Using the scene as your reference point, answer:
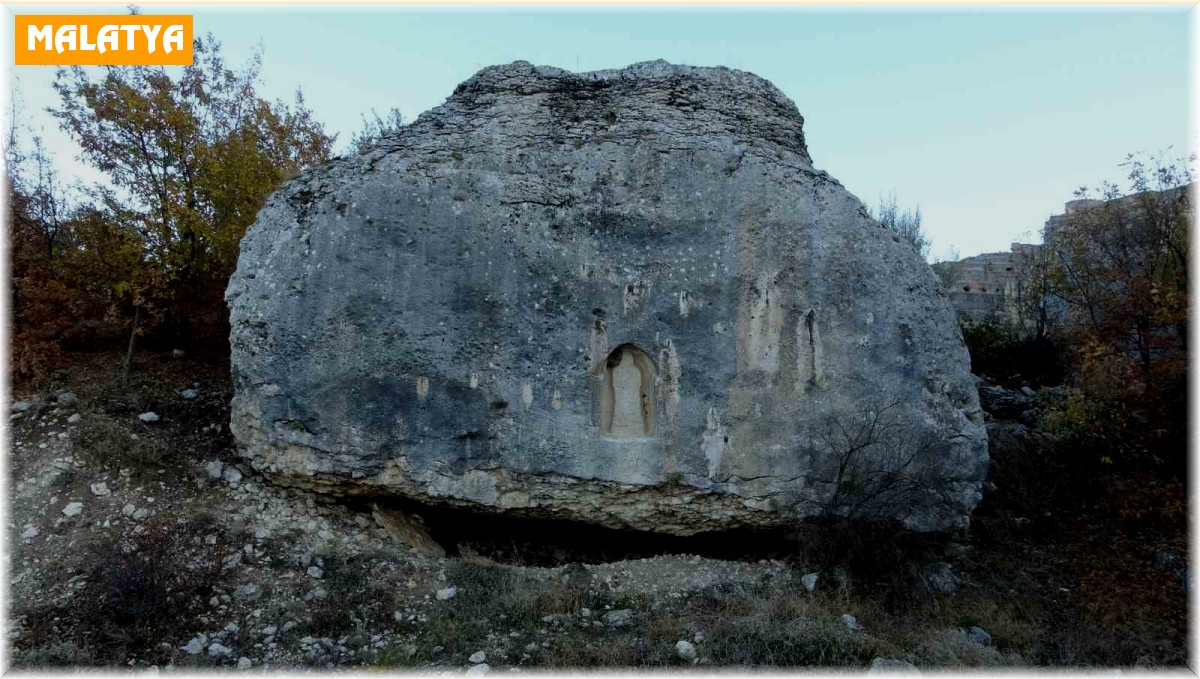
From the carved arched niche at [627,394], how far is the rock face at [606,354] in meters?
0.02

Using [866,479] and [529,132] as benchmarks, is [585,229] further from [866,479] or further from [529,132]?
[866,479]

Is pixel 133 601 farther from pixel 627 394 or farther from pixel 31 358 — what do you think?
pixel 627 394

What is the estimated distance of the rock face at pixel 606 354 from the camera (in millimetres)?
6289

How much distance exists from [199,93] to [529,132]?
441 cm

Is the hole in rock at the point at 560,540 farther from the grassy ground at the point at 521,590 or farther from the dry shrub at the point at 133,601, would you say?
the dry shrub at the point at 133,601

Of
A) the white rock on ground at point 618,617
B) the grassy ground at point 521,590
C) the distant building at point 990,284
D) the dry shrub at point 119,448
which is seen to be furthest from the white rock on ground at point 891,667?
the distant building at point 990,284

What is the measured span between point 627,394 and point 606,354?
1.26ft

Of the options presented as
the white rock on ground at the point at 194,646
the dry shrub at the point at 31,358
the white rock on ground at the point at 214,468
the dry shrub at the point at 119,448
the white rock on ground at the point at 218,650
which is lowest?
the white rock on ground at the point at 218,650

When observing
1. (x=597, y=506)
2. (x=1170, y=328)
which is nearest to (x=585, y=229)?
(x=597, y=506)

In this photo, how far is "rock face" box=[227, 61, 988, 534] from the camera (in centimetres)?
629

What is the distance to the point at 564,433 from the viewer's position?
6332 mm

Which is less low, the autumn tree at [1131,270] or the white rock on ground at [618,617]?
the autumn tree at [1131,270]

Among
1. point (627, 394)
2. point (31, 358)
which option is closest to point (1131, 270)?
Answer: point (627, 394)

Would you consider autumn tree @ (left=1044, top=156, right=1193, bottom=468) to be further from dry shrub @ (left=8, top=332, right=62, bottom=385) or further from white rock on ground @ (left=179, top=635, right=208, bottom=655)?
dry shrub @ (left=8, top=332, right=62, bottom=385)
